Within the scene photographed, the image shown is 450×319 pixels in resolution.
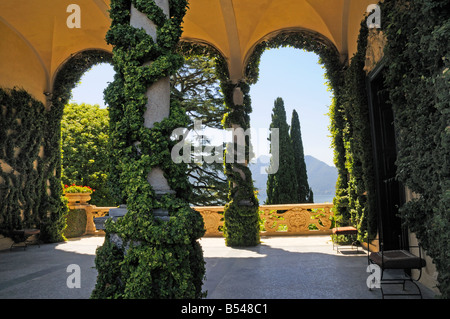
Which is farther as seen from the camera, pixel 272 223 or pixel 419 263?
pixel 272 223

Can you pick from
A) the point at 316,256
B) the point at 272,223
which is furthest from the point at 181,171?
the point at 272,223

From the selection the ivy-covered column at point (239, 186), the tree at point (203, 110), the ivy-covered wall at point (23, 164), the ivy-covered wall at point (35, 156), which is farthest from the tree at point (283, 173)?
the ivy-covered wall at point (23, 164)

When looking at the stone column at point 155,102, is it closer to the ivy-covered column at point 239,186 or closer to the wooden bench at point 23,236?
the ivy-covered column at point 239,186

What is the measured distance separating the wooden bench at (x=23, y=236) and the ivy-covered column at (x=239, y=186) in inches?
200

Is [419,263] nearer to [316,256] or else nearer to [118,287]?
[316,256]

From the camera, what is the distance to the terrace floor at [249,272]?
15.0 ft

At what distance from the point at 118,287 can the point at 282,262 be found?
12.4 ft

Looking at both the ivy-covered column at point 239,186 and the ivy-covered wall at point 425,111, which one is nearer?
the ivy-covered wall at point 425,111

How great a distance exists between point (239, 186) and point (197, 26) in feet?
14.6

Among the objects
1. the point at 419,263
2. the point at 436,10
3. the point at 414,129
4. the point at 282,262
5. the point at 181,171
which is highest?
the point at 436,10

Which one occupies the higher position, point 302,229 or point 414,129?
point 414,129

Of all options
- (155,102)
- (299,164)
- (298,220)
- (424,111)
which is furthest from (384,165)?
(299,164)

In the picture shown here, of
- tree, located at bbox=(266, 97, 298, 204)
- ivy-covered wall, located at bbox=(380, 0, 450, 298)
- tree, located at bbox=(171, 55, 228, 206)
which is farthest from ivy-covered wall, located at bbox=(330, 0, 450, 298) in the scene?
tree, located at bbox=(171, 55, 228, 206)
